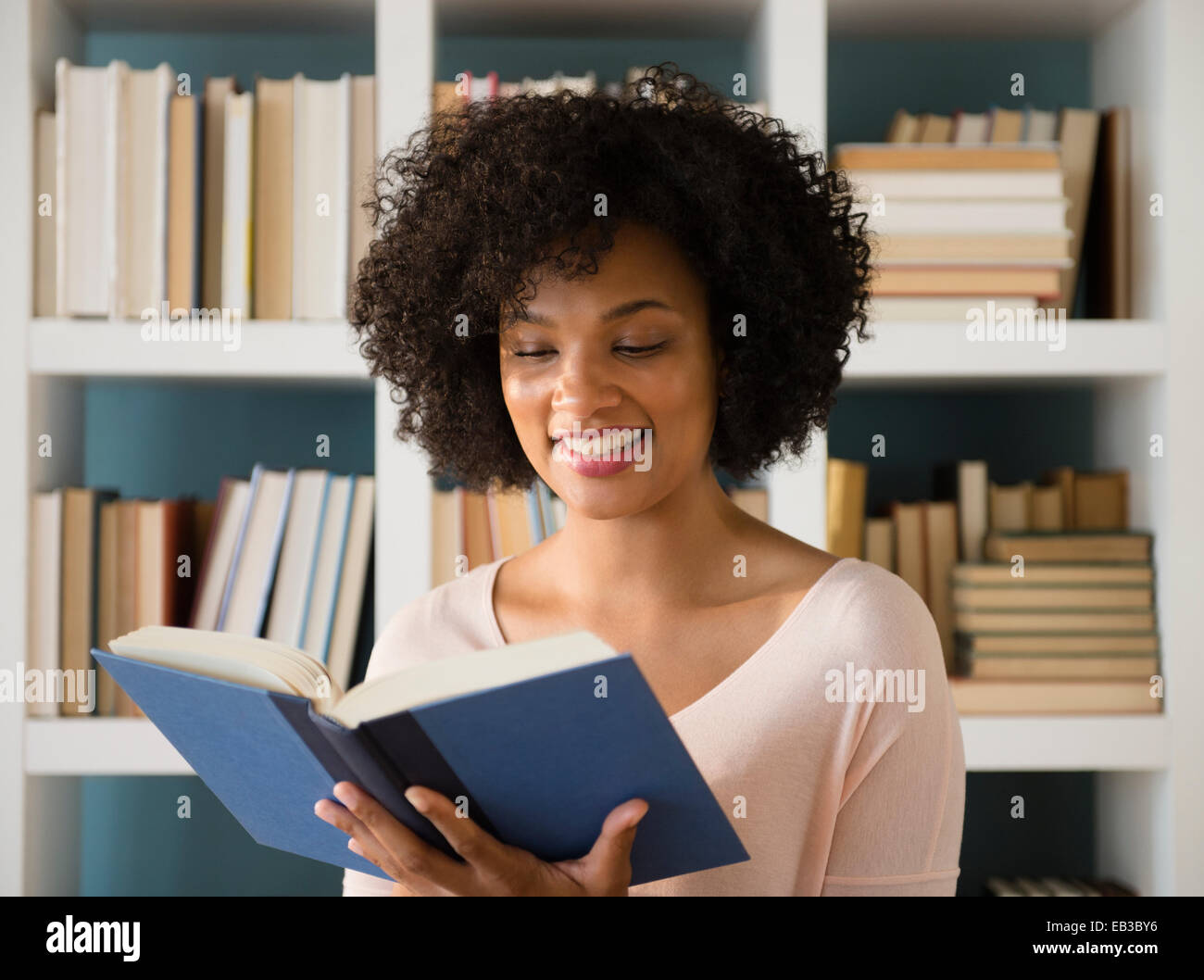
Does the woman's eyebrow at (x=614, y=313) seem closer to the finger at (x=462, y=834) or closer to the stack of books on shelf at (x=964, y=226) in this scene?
the finger at (x=462, y=834)

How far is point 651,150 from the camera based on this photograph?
95cm

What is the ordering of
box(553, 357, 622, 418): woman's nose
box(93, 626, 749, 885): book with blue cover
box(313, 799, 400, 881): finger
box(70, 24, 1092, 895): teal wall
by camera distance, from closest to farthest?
box(93, 626, 749, 885): book with blue cover, box(313, 799, 400, 881): finger, box(553, 357, 622, 418): woman's nose, box(70, 24, 1092, 895): teal wall

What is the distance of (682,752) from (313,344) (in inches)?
40.5

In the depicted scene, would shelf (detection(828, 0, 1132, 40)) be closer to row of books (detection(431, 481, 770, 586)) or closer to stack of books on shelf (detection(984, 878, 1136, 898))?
row of books (detection(431, 481, 770, 586))

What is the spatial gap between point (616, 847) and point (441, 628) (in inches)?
14.4

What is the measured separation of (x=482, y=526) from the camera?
155 cm

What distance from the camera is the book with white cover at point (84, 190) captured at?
150cm

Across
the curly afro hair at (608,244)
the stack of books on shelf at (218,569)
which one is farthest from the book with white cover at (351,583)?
the curly afro hair at (608,244)

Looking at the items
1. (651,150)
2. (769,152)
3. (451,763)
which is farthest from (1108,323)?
(451,763)

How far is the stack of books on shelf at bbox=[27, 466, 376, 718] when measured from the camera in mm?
1521

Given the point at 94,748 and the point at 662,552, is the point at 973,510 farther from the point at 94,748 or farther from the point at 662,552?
the point at 94,748

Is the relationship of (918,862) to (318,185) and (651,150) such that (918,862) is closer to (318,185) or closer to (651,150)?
(651,150)
